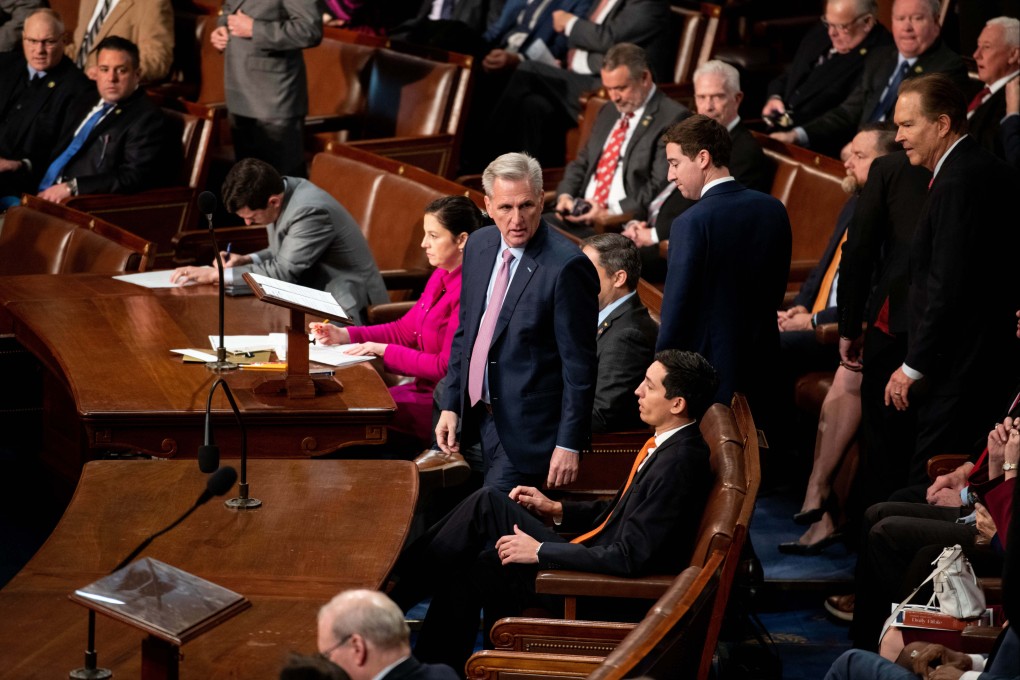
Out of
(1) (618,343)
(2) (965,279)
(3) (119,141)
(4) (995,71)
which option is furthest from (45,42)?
(2) (965,279)

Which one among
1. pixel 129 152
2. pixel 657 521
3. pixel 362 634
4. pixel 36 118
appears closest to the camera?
pixel 362 634

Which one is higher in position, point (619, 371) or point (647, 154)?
point (647, 154)

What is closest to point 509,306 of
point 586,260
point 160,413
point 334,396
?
point 586,260

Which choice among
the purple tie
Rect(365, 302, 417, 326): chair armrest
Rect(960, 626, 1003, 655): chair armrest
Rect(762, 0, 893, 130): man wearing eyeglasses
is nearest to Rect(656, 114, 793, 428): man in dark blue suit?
the purple tie

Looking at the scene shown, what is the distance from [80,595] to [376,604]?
44 cm

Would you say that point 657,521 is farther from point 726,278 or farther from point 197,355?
point 197,355

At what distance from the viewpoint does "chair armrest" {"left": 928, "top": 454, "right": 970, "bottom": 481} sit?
12.3ft

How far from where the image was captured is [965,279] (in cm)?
385

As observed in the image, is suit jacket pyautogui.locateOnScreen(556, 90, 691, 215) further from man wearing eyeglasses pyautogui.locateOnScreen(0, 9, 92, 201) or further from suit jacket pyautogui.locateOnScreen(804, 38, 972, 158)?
man wearing eyeglasses pyautogui.locateOnScreen(0, 9, 92, 201)

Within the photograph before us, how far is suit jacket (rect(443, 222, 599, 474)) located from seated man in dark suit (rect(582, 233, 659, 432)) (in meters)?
0.41

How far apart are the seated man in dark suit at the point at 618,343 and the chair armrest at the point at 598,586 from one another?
40.4 inches

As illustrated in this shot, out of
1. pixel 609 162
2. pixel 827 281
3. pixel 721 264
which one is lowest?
pixel 827 281

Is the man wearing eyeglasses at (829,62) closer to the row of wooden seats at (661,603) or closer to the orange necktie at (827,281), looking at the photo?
the orange necktie at (827,281)

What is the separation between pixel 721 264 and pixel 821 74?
267cm
